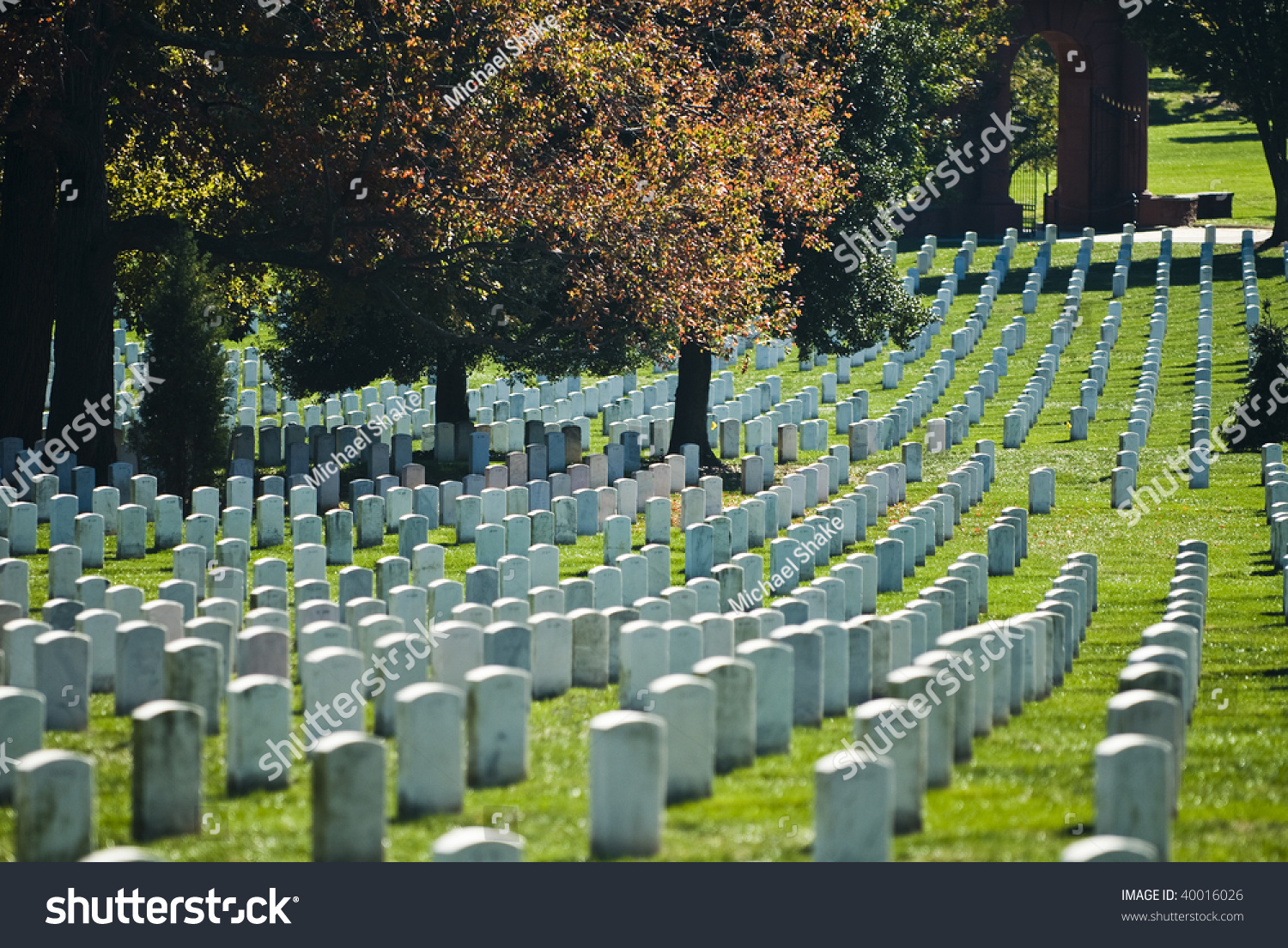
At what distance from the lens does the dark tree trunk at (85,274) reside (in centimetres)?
1836

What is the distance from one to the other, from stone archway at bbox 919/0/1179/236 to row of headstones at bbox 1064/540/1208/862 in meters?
41.9

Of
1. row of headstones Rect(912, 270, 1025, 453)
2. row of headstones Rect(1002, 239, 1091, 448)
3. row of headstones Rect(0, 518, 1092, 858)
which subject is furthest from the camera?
row of headstones Rect(1002, 239, 1091, 448)

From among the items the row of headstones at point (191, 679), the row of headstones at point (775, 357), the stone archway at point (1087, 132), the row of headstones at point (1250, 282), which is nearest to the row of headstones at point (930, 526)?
the row of headstones at point (191, 679)

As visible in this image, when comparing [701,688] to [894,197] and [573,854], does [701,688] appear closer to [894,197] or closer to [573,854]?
[573,854]

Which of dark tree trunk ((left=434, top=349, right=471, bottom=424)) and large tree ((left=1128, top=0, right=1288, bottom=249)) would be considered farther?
large tree ((left=1128, top=0, right=1288, bottom=249))

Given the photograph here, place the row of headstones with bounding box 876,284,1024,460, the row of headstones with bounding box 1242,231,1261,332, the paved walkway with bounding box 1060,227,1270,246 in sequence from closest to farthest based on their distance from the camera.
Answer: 1. the row of headstones with bounding box 876,284,1024,460
2. the row of headstones with bounding box 1242,231,1261,332
3. the paved walkway with bounding box 1060,227,1270,246

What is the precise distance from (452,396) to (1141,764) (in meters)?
19.4

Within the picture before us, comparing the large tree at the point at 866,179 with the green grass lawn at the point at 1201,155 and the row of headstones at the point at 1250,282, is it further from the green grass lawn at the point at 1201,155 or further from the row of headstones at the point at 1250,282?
the green grass lawn at the point at 1201,155

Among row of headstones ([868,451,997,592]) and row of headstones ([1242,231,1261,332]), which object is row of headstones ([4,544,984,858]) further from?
row of headstones ([1242,231,1261,332])

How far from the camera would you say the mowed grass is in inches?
267

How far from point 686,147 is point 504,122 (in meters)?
2.32

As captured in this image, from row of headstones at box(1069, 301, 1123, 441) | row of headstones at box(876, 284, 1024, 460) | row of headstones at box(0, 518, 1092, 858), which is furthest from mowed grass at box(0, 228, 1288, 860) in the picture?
row of headstones at box(1069, 301, 1123, 441)
